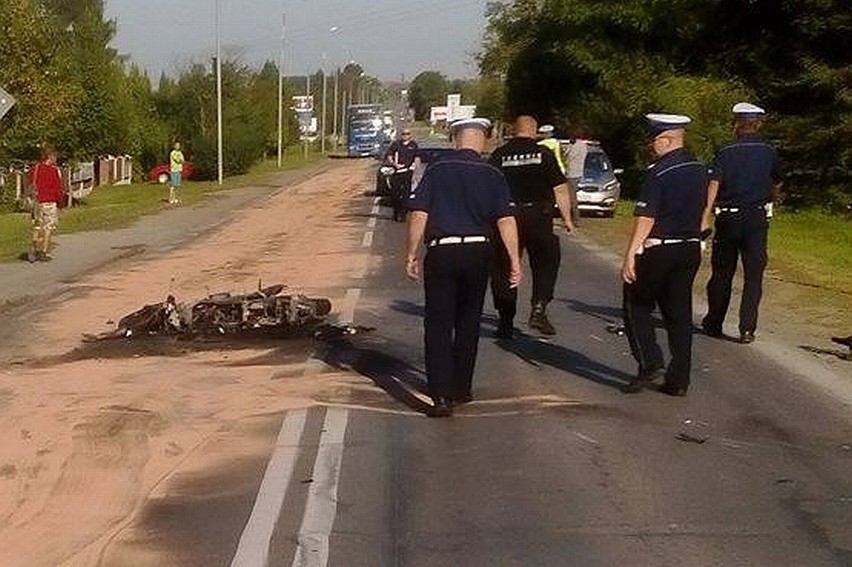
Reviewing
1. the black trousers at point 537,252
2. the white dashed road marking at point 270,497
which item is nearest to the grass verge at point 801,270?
the black trousers at point 537,252

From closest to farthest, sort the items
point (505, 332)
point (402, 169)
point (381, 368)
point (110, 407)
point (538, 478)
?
point (538, 478)
point (110, 407)
point (381, 368)
point (505, 332)
point (402, 169)

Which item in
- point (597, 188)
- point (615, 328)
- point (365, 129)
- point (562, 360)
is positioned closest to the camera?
point (562, 360)

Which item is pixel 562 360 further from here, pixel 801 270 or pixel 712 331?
pixel 801 270

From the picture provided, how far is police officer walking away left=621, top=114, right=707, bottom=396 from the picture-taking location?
9008mm

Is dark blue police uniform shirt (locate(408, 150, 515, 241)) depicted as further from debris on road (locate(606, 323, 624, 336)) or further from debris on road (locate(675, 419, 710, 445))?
debris on road (locate(606, 323, 624, 336))

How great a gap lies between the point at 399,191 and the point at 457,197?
21.2m

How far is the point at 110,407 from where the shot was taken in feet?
29.0

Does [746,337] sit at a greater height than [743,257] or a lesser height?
lesser

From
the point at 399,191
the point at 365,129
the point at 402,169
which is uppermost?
the point at 402,169

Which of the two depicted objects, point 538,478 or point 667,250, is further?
point 667,250

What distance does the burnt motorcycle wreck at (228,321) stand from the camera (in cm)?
1197

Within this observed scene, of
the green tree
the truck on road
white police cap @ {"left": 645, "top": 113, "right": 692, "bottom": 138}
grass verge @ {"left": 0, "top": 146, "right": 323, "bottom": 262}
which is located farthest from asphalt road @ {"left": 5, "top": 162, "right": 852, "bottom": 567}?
the green tree

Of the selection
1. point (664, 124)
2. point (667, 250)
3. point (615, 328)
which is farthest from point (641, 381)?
point (615, 328)

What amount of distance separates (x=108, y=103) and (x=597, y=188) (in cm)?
2491
